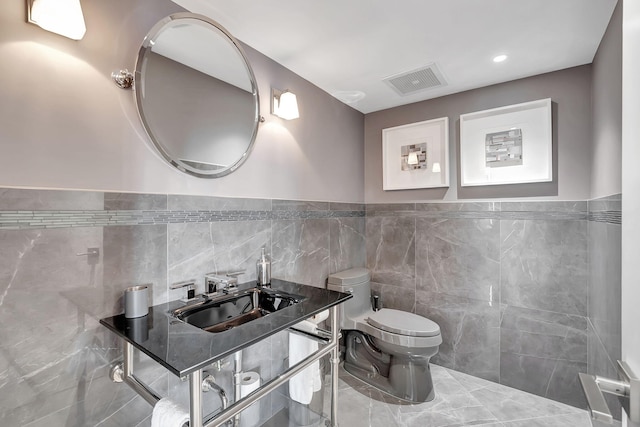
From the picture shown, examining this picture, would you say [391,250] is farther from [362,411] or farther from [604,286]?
[604,286]

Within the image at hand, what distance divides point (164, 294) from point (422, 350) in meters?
1.61

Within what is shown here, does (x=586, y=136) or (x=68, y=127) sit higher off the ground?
(x=586, y=136)

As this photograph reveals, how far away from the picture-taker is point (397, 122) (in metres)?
2.59

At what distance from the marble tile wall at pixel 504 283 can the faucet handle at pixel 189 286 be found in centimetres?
177

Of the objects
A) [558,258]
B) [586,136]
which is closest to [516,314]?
[558,258]

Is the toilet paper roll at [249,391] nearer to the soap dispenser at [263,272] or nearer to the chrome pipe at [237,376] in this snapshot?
the chrome pipe at [237,376]

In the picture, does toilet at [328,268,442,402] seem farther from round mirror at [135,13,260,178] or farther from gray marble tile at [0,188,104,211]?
gray marble tile at [0,188,104,211]

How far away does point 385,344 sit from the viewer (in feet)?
6.45

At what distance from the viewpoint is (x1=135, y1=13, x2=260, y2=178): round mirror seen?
4.02 feet

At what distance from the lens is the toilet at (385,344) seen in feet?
6.22

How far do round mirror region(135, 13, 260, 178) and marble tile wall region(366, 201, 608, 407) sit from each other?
162 cm

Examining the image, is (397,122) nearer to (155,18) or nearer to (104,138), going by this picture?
(155,18)

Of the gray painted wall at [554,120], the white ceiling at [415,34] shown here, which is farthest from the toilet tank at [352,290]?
the white ceiling at [415,34]

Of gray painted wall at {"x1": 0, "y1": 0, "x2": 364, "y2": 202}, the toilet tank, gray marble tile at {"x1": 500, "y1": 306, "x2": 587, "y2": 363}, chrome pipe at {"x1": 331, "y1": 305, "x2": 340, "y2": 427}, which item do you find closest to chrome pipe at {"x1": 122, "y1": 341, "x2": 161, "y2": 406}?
gray painted wall at {"x1": 0, "y1": 0, "x2": 364, "y2": 202}
